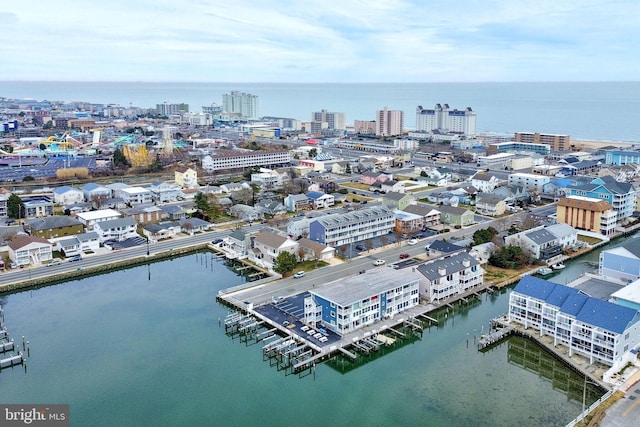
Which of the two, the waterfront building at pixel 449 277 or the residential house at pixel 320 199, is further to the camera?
the residential house at pixel 320 199

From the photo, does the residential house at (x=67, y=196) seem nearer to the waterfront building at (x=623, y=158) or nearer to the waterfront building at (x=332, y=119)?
the waterfront building at (x=623, y=158)

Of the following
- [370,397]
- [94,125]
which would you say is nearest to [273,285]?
[370,397]

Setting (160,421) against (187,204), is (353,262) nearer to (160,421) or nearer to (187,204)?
(160,421)

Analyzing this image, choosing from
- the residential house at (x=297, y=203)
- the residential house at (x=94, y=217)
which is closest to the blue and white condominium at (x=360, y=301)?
the residential house at (x=297, y=203)

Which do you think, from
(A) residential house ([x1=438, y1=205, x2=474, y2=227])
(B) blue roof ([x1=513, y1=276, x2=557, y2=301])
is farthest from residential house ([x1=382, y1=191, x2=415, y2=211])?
(B) blue roof ([x1=513, y1=276, x2=557, y2=301])

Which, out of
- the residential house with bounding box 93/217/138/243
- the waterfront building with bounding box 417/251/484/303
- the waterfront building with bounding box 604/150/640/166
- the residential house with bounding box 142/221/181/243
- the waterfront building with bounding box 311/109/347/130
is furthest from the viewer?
the waterfront building with bounding box 311/109/347/130

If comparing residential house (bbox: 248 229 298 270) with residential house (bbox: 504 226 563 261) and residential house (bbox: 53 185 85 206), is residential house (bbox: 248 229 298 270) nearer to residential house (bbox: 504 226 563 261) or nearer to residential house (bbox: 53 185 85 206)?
residential house (bbox: 504 226 563 261)

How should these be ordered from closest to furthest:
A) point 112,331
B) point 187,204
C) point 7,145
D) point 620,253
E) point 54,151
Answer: point 112,331 < point 620,253 < point 187,204 < point 54,151 < point 7,145
